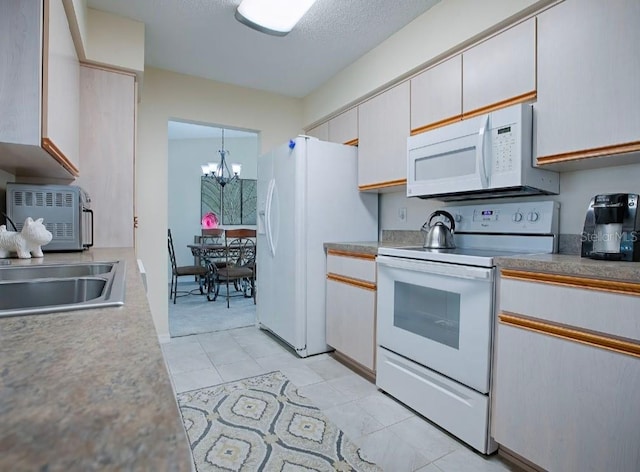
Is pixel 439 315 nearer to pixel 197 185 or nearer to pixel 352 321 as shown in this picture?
pixel 352 321

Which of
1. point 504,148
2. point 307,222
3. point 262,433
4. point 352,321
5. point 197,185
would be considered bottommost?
point 262,433

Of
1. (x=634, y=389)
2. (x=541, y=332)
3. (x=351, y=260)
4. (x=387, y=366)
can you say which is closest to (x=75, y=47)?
(x=351, y=260)

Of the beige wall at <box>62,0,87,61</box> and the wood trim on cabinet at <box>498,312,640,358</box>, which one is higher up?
the beige wall at <box>62,0,87,61</box>

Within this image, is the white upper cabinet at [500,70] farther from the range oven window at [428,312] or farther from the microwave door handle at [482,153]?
the range oven window at [428,312]

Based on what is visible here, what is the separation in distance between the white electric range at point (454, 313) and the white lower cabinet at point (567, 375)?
0.09 meters

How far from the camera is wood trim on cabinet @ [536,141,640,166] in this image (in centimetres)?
140

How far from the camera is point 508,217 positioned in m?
2.02

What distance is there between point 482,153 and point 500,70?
46cm

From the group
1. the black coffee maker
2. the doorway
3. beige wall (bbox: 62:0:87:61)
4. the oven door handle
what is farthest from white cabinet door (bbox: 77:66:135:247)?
the doorway

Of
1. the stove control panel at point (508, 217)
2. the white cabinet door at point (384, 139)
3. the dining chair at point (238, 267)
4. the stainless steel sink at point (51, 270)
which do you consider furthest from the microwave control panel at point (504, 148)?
the dining chair at point (238, 267)

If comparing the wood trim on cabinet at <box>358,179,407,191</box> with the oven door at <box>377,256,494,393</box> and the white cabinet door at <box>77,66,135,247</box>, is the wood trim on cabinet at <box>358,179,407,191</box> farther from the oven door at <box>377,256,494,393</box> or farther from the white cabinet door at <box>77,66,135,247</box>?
the white cabinet door at <box>77,66,135,247</box>

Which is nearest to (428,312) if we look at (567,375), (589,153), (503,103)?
(567,375)

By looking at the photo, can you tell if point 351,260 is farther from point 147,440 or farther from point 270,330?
point 147,440

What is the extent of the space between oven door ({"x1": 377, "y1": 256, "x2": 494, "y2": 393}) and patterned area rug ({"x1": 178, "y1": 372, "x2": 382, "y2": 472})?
1.87 ft
